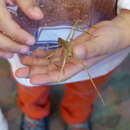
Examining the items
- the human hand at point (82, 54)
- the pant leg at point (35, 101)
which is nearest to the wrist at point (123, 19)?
the human hand at point (82, 54)

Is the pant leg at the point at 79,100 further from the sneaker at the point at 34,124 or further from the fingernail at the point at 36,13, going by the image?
the fingernail at the point at 36,13

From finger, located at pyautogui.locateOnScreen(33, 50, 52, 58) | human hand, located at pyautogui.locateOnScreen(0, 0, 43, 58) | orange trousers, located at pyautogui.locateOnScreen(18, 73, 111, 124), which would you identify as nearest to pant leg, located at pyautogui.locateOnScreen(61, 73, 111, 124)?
orange trousers, located at pyautogui.locateOnScreen(18, 73, 111, 124)

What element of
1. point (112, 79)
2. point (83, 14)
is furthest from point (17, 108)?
point (83, 14)

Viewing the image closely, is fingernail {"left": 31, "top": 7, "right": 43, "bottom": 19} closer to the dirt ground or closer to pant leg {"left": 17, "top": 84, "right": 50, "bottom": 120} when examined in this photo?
pant leg {"left": 17, "top": 84, "right": 50, "bottom": 120}

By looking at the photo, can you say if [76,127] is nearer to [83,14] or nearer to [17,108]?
[17,108]

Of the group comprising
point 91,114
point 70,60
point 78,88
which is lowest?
point 91,114

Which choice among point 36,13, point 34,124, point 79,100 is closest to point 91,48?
point 36,13
